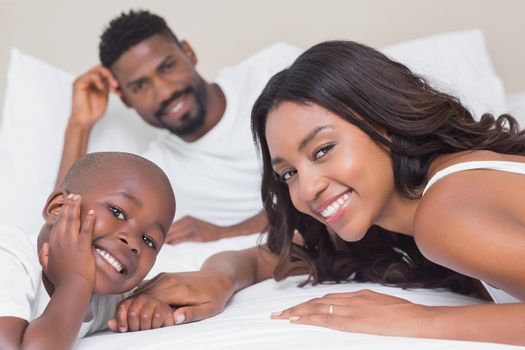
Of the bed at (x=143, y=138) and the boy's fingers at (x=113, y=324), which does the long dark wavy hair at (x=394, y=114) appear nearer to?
the bed at (x=143, y=138)

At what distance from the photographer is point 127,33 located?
2.35 metres

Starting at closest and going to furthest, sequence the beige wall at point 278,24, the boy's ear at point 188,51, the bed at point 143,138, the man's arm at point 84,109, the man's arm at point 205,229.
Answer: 1. the bed at point 143,138
2. the man's arm at point 205,229
3. the man's arm at point 84,109
4. the boy's ear at point 188,51
5. the beige wall at point 278,24

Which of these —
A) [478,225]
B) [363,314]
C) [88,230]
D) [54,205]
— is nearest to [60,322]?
[88,230]

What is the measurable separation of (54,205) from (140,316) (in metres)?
0.24

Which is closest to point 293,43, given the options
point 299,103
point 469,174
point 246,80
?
point 246,80

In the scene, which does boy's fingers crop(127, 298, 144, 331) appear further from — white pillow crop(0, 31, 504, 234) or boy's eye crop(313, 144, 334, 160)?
white pillow crop(0, 31, 504, 234)

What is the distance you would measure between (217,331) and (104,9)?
1.85m

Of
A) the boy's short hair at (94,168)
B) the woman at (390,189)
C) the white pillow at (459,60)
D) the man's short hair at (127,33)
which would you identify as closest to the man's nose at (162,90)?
the man's short hair at (127,33)

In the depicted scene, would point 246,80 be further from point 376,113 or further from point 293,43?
point 376,113

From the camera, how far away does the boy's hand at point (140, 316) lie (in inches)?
49.3

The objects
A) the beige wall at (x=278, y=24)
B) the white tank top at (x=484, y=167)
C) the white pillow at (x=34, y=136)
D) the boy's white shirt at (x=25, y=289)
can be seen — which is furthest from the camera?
the beige wall at (x=278, y=24)

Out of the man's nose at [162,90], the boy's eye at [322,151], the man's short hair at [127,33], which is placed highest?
the man's short hair at [127,33]

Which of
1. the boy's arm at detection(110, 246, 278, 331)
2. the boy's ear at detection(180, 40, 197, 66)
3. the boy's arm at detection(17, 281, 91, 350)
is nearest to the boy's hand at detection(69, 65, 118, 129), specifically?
the boy's ear at detection(180, 40, 197, 66)

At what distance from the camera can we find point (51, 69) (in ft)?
7.89
